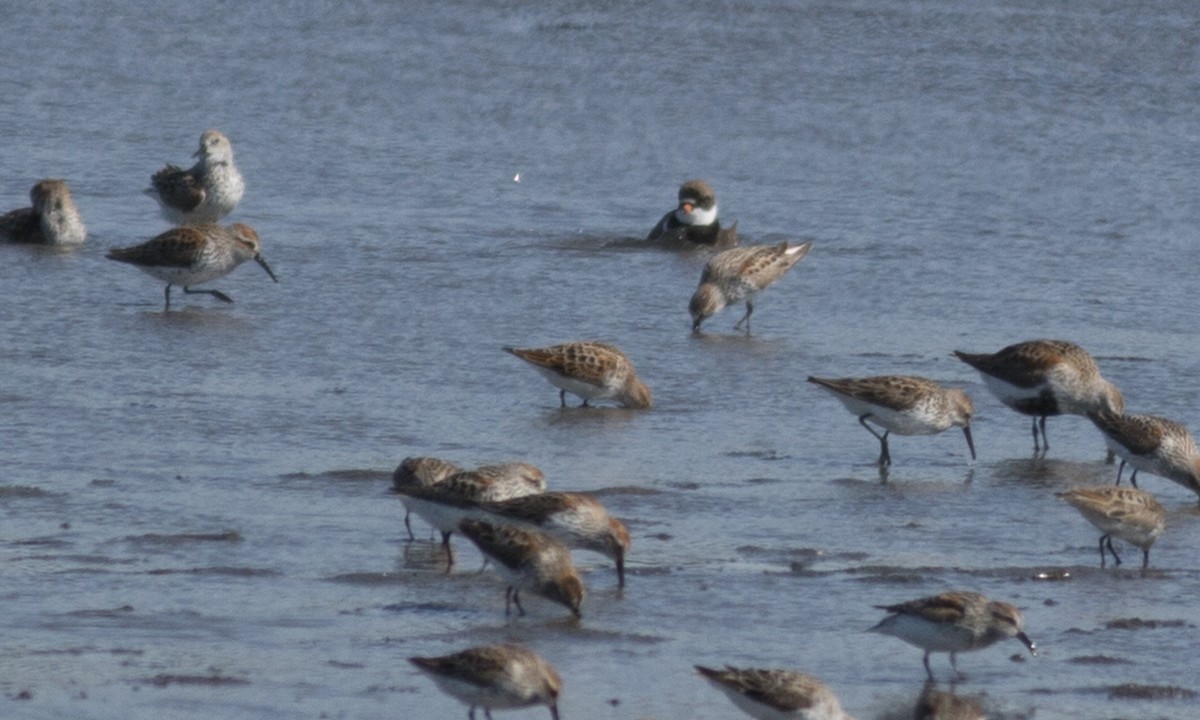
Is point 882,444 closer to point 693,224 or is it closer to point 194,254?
point 194,254

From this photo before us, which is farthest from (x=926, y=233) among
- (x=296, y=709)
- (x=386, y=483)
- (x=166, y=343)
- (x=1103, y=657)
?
(x=296, y=709)

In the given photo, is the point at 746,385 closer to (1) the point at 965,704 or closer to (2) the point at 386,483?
(2) the point at 386,483

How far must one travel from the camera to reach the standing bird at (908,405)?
12.0 m

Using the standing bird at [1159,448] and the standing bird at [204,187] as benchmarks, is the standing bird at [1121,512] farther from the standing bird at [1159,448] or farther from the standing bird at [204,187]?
the standing bird at [204,187]

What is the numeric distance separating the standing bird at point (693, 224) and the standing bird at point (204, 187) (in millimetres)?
3284

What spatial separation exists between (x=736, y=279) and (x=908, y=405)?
12.2 ft

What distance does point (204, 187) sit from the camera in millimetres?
18094

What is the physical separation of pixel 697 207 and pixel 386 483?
731 centimetres

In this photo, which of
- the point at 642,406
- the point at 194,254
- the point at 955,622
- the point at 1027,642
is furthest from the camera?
the point at 194,254

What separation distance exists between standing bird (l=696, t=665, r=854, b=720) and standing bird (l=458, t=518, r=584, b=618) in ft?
4.49

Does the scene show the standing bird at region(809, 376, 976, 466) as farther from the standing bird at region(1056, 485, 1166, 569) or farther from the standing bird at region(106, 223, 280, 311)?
the standing bird at region(106, 223, 280, 311)

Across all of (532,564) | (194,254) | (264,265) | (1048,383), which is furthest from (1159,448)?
(194,254)

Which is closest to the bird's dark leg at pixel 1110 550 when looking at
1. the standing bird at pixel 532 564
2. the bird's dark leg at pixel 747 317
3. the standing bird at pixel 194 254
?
the standing bird at pixel 532 564

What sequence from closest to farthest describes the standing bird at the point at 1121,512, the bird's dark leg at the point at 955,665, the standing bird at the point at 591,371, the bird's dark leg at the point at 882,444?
the bird's dark leg at the point at 955,665 < the standing bird at the point at 1121,512 < the bird's dark leg at the point at 882,444 < the standing bird at the point at 591,371
